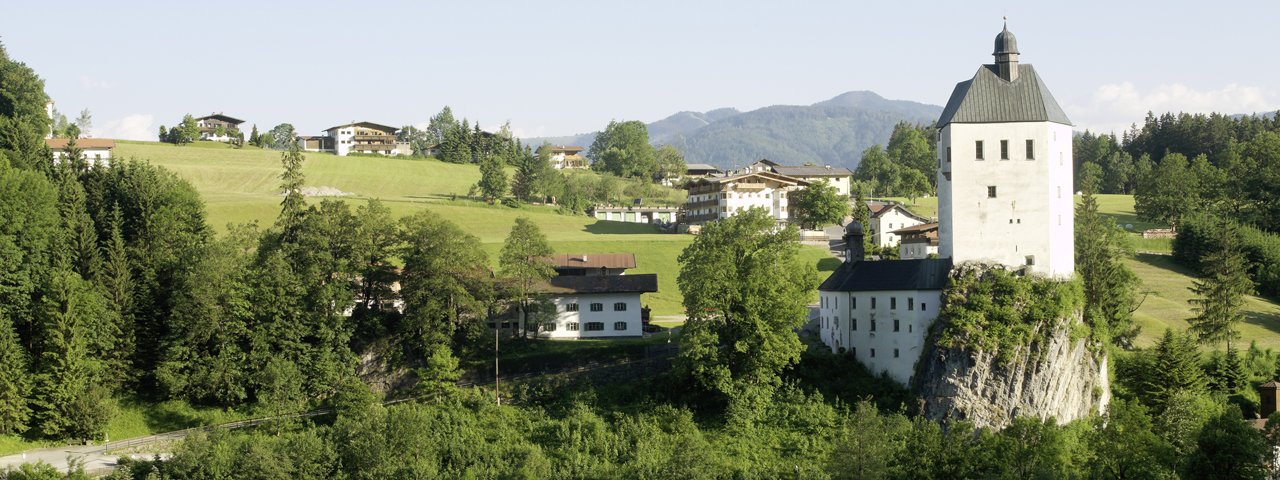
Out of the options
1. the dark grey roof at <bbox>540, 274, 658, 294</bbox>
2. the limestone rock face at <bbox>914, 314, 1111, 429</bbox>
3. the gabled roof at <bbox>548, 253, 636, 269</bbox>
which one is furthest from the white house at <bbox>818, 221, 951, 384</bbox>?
the gabled roof at <bbox>548, 253, 636, 269</bbox>

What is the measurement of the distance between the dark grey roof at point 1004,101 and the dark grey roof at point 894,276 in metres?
7.17

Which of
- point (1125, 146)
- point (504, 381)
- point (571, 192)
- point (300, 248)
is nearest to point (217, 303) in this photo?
point (300, 248)

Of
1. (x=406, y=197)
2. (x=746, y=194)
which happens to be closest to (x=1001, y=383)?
(x=746, y=194)

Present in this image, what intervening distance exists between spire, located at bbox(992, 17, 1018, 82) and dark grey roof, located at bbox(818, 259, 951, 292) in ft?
32.1

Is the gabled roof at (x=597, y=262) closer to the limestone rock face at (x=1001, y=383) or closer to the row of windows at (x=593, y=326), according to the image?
the row of windows at (x=593, y=326)

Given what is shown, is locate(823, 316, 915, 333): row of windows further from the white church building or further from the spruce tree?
the spruce tree

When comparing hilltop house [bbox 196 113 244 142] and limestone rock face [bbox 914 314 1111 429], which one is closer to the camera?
limestone rock face [bbox 914 314 1111 429]

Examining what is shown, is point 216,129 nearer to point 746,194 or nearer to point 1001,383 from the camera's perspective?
point 746,194

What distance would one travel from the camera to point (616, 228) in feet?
391

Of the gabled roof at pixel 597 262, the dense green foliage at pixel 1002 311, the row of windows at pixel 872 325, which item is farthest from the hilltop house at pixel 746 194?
the dense green foliage at pixel 1002 311

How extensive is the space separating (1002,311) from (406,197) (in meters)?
94.9

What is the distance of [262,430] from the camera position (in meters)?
58.9

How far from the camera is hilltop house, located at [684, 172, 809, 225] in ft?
414

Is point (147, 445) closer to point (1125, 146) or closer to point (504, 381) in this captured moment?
point (504, 381)
